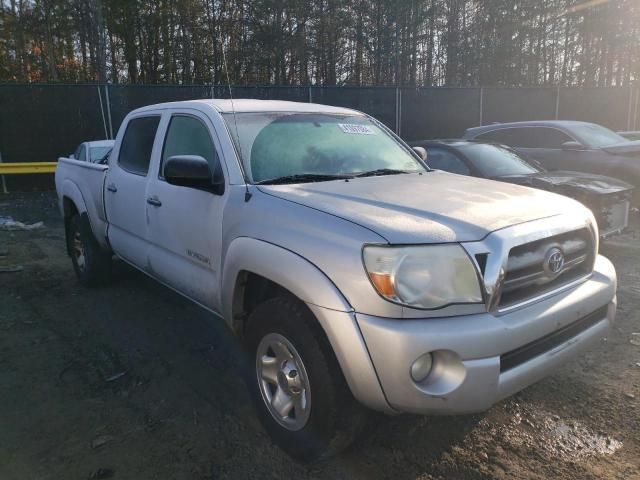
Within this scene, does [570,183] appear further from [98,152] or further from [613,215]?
[98,152]

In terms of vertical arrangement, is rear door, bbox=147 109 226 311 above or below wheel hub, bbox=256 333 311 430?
above

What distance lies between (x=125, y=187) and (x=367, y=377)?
3.01 metres

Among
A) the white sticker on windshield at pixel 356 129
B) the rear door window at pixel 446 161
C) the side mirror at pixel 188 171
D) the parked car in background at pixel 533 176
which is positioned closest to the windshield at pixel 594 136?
the parked car in background at pixel 533 176

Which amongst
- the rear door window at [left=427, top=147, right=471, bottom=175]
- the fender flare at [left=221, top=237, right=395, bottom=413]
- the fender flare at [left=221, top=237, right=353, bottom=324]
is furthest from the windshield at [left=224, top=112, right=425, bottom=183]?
the rear door window at [left=427, top=147, right=471, bottom=175]

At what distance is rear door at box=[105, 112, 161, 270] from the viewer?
13.4ft

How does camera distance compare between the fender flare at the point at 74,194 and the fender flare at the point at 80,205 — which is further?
the fender flare at the point at 74,194

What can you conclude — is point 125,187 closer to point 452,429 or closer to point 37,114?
point 452,429

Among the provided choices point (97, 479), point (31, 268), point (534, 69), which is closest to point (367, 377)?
point (97, 479)

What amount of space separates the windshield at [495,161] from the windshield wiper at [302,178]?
3.59 meters

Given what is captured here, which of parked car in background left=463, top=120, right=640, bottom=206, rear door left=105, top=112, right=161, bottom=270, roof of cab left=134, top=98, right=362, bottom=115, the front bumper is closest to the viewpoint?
the front bumper

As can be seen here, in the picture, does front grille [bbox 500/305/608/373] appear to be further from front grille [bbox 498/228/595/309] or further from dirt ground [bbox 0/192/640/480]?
dirt ground [bbox 0/192/640/480]

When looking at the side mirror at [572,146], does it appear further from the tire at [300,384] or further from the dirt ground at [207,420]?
the tire at [300,384]

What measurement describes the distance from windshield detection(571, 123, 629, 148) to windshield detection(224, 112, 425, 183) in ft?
18.5

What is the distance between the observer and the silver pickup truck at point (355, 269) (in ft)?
7.13
